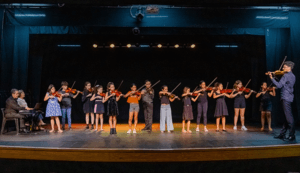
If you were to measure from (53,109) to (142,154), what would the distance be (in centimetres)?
368

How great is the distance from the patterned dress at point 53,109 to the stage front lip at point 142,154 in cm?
227

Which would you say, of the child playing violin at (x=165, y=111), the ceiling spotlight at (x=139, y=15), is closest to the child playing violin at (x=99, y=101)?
the child playing violin at (x=165, y=111)

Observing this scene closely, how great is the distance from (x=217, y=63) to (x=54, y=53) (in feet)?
22.9

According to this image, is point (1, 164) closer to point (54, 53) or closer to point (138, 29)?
point (138, 29)

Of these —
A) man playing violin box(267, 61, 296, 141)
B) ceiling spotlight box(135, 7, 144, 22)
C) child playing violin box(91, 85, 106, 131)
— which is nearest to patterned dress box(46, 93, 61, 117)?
child playing violin box(91, 85, 106, 131)

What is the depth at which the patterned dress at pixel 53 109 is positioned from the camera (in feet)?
20.5

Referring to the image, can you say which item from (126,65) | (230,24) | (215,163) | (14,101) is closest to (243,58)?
(230,24)

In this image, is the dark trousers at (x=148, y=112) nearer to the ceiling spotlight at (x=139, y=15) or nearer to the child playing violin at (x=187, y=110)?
the child playing violin at (x=187, y=110)

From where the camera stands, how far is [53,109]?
6281mm

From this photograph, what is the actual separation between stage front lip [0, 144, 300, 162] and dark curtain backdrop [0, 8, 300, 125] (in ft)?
12.6

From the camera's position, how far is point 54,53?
916cm

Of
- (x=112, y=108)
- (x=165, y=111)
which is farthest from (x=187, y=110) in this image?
(x=112, y=108)

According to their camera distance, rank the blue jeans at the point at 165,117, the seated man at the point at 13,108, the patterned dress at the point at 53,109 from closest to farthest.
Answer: the seated man at the point at 13,108
the patterned dress at the point at 53,109
the blue jeans at the point at 165,117

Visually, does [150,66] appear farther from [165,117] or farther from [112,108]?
[112,108]
